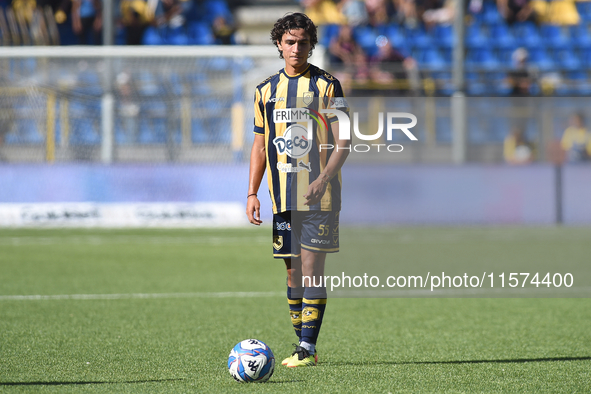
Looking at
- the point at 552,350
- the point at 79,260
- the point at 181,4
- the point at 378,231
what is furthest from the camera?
the point at 181,4

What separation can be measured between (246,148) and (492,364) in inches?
382

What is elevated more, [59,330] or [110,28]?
[110,28]

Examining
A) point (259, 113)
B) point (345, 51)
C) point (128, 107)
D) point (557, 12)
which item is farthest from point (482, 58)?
point (259, 113)

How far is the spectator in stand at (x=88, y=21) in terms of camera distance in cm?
1681

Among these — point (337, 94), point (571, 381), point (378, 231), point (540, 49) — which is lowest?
point (378, 231)

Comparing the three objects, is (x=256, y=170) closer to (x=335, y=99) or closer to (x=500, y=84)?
(x=335, y=99)

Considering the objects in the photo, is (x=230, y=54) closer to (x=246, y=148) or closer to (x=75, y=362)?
(x=246, y=148)

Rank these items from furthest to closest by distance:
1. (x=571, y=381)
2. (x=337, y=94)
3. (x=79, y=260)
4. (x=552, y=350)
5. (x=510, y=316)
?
(x=79, y=260), (x=510, y=316), (x=552, y=350), (x=337, y=94), (x=571, y=381)

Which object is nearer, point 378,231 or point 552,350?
point 552,350

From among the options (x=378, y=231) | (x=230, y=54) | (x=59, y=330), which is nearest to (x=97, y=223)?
(x=230, y=54)

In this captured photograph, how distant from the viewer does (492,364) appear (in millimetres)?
4059

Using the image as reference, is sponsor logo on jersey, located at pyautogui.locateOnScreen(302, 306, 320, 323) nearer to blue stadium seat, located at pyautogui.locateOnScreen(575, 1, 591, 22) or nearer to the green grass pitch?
the green grass pitch

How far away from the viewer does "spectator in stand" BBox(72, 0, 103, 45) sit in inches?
662

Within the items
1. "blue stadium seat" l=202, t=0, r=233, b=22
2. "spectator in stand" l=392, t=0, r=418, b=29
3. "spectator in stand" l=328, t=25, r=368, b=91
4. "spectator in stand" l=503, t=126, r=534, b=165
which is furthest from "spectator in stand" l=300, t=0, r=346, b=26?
"spectator in stand" l=503, t=126, r=534, b=165
